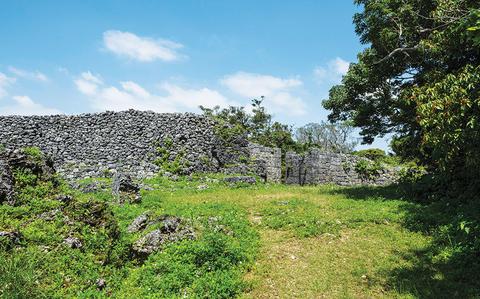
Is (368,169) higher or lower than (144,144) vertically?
lower

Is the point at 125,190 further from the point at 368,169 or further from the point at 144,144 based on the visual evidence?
the point at 368,169

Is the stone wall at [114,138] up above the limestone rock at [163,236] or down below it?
above

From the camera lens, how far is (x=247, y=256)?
28.6 ft

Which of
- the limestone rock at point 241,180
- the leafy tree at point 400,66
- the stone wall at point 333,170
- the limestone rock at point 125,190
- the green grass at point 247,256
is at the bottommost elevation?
the green grass at point 247,256

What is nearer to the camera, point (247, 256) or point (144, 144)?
point (247, 256)

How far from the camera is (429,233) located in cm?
1033

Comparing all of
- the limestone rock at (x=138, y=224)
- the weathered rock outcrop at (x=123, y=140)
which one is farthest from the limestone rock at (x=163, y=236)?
the weathered rock outcrop at (x=123, y=140)

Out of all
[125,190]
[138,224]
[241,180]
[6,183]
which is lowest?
[138,224]

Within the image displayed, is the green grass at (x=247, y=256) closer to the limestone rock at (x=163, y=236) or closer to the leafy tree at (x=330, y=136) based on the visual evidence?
the limestone rock at (x=163, y=236)

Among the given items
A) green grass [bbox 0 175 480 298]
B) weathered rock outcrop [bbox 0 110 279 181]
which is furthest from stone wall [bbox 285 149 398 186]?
green grass [bbox 0 175 480 298]

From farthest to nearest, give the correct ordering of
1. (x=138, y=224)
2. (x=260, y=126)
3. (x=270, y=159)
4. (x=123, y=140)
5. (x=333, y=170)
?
1. (x=260, y=126)
2. (x=270, y=159)
3. (x=333, y=170)
4. (x=123, y=140)
5. (x=138, y=224)

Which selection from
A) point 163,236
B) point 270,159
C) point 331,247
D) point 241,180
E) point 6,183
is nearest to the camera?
point 163,236

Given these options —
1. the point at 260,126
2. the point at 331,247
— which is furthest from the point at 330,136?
the point at 331,247

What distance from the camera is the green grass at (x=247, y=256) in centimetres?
711
